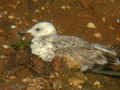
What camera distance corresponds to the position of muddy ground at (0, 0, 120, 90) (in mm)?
3428

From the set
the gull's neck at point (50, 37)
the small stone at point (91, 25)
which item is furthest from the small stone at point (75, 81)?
the small stone at point (91, 25)

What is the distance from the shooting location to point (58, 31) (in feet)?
15.3

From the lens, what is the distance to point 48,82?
3.41 metres

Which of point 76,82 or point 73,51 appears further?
point 73,51

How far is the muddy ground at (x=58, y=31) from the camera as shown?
3.43m

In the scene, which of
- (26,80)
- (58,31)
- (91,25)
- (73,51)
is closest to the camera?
(26,80)

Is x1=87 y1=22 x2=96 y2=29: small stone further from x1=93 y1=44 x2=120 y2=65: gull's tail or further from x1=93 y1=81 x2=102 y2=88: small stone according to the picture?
x1=93 y1=81 x2=102 y2=88: small stone

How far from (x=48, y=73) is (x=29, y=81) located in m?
0.31

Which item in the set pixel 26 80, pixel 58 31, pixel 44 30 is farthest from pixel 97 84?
pixel 58 31

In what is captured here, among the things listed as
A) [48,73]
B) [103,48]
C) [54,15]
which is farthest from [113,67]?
[54,15]

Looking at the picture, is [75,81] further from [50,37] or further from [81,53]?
[50,37]

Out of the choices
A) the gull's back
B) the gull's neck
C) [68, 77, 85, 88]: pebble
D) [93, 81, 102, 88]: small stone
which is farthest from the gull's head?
[93, 81, 102, 88]: small stone

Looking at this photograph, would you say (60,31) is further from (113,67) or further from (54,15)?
(113,67)

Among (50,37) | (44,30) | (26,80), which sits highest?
(44,30)
